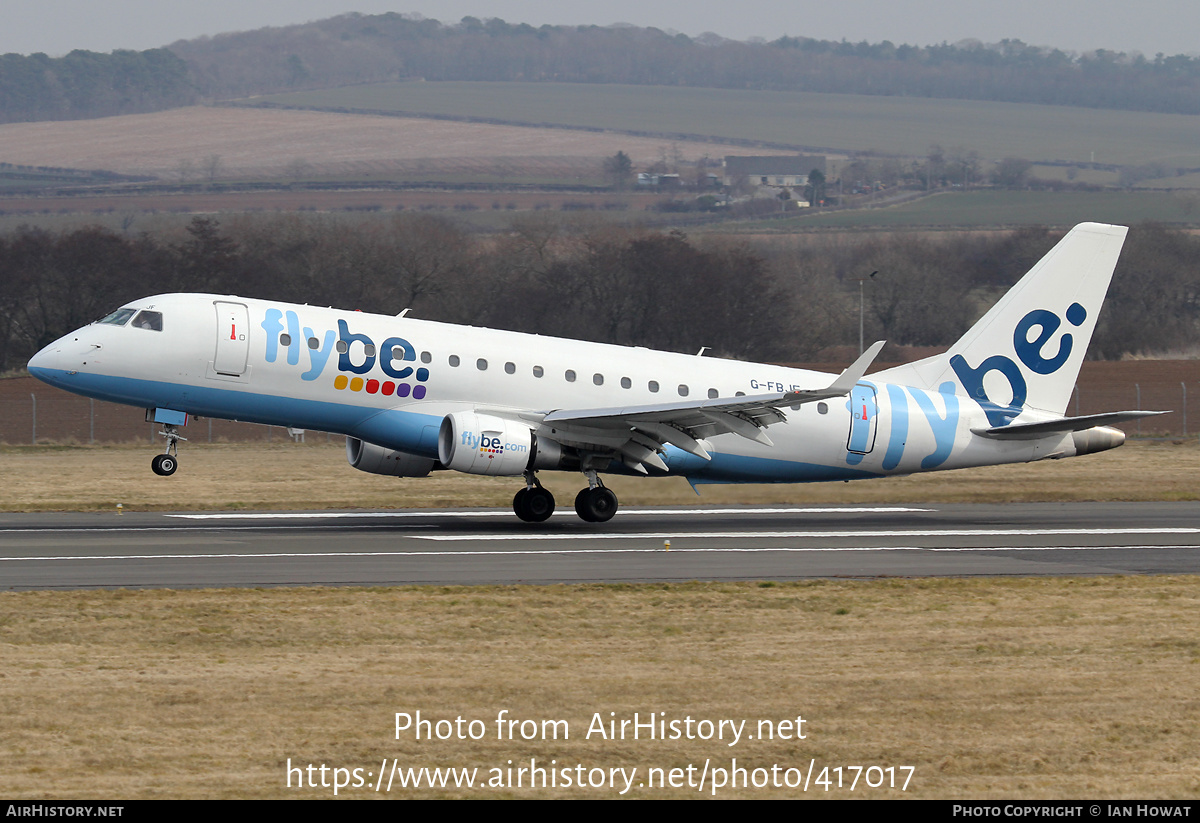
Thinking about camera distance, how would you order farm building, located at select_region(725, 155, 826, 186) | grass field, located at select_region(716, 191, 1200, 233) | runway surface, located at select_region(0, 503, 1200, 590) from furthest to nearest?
farm building, located at select_region(725, 155, 826, 186), grass field, located at select_region(716, 191, 1200, 233), runway surface, located at select_region(0, 503, 1200, 590)

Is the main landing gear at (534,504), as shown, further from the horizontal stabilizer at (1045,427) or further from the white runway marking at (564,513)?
the horizontal stabilizer at (1045,427)

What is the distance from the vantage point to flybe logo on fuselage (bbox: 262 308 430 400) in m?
26.4

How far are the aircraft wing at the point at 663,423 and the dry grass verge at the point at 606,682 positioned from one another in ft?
23.2

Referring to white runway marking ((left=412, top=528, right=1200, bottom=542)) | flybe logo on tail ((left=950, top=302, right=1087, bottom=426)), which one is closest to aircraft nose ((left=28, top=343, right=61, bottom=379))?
white runway marking ((left=412, top=528, right=1200, bottom=542))

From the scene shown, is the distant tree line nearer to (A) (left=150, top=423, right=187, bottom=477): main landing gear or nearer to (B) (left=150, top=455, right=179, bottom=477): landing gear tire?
(A) (left=150, top=423, right=187, bottom=477): main landing gear

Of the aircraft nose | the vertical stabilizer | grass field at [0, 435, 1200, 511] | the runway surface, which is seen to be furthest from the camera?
grass field at [0, 435, 1200, 511]

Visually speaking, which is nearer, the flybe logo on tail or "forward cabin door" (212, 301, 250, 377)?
"forward cabin door" (212, 301, 250, 377)

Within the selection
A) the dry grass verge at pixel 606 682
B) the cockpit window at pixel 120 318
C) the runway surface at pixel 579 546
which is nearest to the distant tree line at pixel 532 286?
the runway surface at pixel 579 546

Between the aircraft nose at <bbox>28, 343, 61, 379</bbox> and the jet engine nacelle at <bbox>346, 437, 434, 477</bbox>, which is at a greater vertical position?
the aircraft nose at <bbox>28, 343, 61, 379</bbox>

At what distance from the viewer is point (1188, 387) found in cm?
6075

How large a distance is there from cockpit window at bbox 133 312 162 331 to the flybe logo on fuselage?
194 cm

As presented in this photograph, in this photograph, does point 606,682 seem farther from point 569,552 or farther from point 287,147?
point 287,147

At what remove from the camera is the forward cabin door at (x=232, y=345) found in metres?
26.2

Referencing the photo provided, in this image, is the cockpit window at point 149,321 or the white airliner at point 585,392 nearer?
the white airliner at point 585,392
